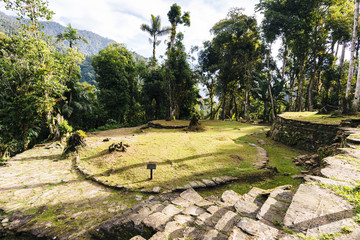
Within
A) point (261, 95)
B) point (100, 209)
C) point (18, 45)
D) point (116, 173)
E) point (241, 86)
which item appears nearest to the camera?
point (100, 209)

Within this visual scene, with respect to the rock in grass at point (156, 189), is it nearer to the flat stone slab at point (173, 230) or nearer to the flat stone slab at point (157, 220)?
the flat stone slab at point (157, 220)

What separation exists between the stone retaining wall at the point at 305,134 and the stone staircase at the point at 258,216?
3206mm

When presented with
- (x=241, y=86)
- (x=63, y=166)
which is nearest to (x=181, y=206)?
(x=63, y=166)

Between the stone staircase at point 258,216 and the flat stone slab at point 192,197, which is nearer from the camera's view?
the stone staircase at point 258,216

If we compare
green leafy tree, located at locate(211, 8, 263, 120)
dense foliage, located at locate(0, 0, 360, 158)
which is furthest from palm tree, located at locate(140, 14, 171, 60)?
green leafy tree, located at locate(211, 8, 263, 120)

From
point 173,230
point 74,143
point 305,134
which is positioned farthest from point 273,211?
point 74,143

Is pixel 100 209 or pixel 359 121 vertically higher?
pixel 359 121

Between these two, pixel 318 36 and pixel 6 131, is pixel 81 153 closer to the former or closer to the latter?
pixel 6 131

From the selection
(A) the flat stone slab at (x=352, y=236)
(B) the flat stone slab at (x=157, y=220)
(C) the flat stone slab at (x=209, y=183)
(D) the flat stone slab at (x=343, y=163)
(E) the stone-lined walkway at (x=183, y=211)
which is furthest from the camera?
(C) the flat stone slab at (x=209, y=183)

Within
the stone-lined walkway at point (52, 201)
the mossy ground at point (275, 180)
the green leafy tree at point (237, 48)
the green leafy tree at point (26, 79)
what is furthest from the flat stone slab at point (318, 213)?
the green leafy tree at point (237, 48)

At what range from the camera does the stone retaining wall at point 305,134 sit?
5414mm

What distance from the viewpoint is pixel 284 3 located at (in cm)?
1172

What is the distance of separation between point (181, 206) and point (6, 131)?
9.22 meters

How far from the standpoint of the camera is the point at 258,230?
1598 millimetres
